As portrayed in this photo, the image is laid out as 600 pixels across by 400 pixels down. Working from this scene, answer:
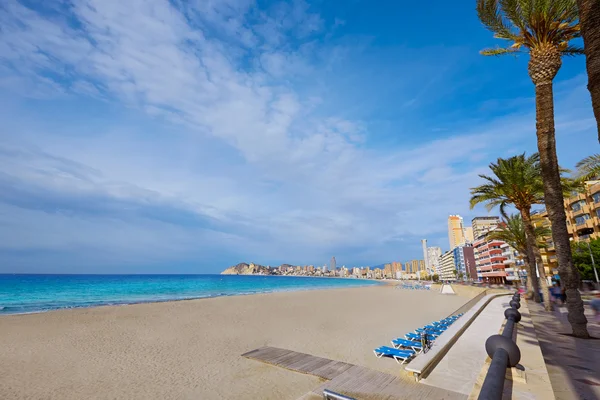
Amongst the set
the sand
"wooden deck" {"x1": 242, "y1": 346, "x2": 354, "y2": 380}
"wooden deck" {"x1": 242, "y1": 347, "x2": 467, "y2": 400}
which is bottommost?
the sand

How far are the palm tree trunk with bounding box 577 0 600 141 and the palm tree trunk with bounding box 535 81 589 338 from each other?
7386mm

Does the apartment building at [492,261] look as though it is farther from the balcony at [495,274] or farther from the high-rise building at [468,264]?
the high-rise building at [468,264]

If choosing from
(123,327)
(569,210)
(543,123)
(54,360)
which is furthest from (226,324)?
(569,210)

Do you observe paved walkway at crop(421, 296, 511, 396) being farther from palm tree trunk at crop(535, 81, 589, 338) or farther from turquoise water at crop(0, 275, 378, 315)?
turquoise water at crop(0, 275, 378, 315)

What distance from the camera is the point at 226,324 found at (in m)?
18.6

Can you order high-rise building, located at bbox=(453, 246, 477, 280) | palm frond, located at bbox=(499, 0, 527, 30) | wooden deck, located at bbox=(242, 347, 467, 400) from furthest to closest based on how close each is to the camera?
high-rise building, located at bbox=(453, 246, 477, 280), palm frond, located at bbox=(499, 0, 527, 30), wooden deck, located at bbox=(242, 347, 467, 400)

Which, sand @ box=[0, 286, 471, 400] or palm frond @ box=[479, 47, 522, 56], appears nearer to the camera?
sand @ box=[0, 286, 471, 400]

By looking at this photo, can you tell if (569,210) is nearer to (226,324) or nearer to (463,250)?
(226,324)

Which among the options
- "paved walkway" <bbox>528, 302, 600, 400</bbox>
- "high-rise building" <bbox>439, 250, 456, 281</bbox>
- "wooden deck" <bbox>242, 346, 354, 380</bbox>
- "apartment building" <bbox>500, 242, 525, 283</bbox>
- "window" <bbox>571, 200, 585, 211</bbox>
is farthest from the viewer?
"high-rise building" <bbox>439, 250, 456, 281</bbox>

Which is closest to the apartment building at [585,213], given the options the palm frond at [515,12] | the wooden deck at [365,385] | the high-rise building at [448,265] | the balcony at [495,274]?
the palm frond at [515,12]

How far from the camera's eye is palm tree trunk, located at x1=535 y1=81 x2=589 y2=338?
959 cm

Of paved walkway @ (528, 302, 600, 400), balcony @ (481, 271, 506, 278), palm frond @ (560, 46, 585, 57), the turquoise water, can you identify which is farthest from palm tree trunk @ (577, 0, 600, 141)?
balcony @ (481, 271, 506, 278)

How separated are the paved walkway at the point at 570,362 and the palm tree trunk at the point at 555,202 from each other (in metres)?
0.88

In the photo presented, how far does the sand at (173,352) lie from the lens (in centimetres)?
842
